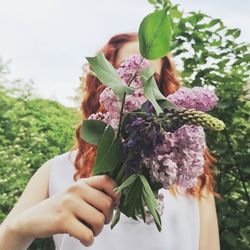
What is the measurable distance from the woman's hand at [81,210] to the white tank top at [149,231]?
64 centimetres

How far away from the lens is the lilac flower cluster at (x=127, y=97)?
831 mm

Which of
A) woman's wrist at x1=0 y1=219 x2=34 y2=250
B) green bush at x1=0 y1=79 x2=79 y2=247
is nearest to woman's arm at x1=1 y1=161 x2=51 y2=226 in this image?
woman's wrist at x1=0 y1=219 x2=34 y2=250

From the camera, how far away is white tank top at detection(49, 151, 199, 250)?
4.87ft

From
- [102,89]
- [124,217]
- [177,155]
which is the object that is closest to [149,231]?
[124,217]

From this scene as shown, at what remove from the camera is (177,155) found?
0.81 m

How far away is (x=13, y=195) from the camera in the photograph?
3645 mm

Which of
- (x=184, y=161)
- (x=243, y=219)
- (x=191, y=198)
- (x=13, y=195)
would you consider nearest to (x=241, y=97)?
(x=243, y=219)

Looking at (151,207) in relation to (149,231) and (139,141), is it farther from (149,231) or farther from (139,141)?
(149,231)

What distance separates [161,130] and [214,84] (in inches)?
56.7

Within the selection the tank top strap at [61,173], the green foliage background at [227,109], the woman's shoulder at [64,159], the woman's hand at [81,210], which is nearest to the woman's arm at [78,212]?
the woman's hand at [81,210]

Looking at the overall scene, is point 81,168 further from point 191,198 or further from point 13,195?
point 13,195

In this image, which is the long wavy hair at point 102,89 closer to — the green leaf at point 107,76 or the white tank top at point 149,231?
the white tank top at point 149,231

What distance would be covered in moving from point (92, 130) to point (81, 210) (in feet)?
0.43

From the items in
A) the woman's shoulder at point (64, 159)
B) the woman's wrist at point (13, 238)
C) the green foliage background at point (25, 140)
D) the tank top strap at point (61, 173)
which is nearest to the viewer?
the woman's wrist at point (13, 238)
